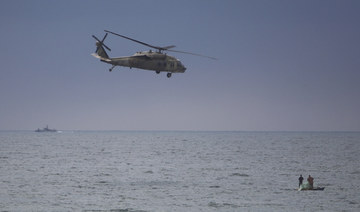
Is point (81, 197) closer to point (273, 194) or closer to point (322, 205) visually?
point (273, 194)

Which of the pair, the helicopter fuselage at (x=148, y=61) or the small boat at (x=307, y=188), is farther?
the helicopter fuselage at (x=148, y=61)

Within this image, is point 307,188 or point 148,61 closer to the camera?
point 307,188

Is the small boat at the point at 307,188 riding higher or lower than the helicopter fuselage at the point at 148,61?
lower

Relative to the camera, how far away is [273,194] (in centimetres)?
5750

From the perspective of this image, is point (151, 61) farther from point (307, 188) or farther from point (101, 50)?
point (307, 188)

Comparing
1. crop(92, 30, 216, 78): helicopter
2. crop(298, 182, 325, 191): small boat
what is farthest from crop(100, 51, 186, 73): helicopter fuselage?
crop(298, 182, 325, 191): small boat

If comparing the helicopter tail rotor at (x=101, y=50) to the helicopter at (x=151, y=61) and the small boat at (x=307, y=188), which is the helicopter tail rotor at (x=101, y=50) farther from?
the small boat at (x=307, y=188)

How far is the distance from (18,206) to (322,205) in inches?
1216

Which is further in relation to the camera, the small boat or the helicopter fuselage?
the helicopter fuselage

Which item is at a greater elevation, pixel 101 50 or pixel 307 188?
pixel 101 50

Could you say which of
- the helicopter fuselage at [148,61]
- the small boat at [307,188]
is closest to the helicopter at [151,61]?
the helicopter fuselage at [148,61]

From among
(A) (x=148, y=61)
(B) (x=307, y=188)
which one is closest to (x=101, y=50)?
(A) (x=148, y=61)

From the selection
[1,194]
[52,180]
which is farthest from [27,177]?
[1,194]

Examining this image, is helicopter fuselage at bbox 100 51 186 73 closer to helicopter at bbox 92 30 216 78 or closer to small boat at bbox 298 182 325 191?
helicopter at bbox 92 30 216 78
